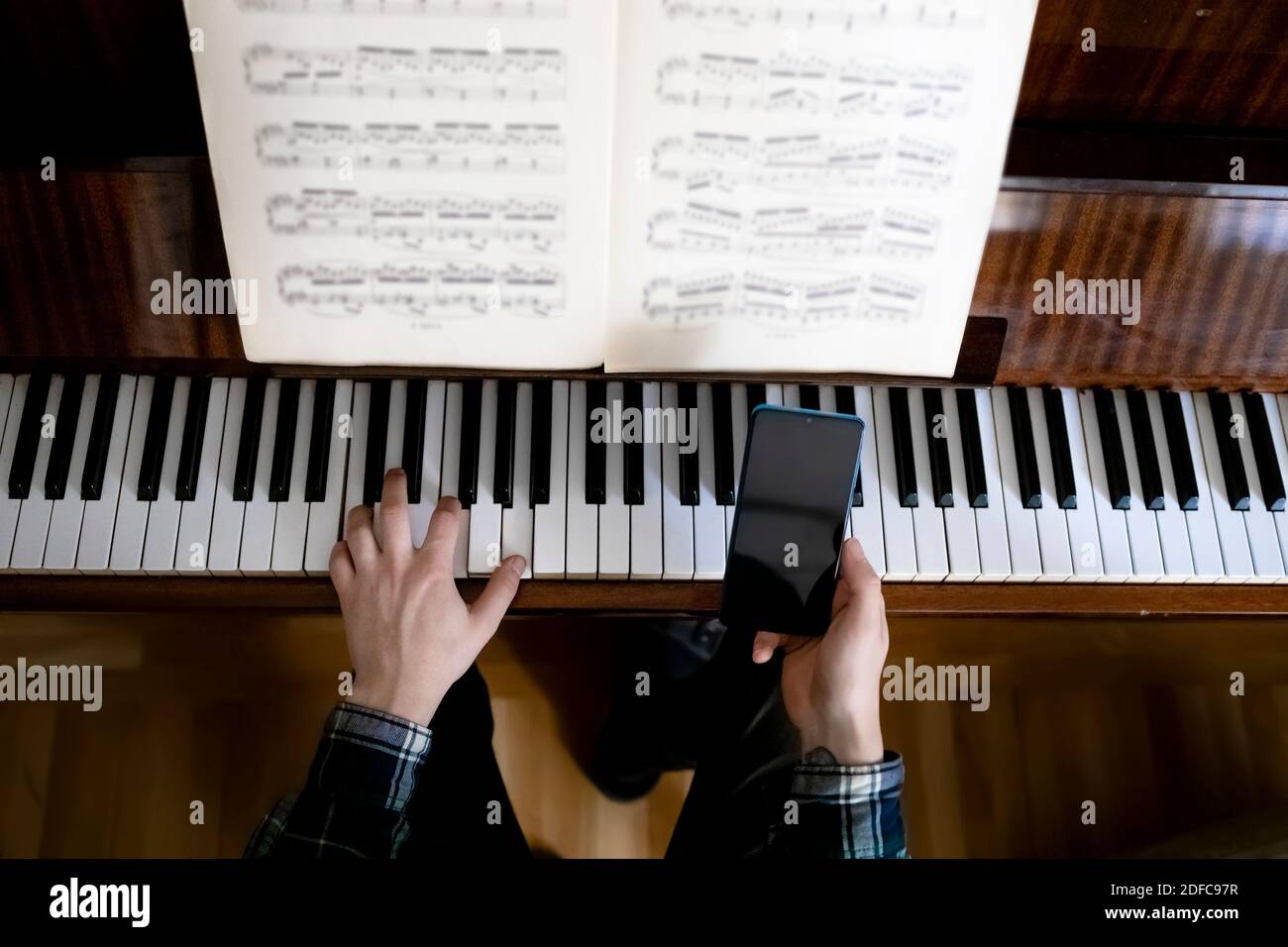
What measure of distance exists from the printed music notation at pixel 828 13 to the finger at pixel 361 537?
0.83 meters

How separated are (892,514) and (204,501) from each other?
1.10 m

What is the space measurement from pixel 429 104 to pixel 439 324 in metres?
0.31

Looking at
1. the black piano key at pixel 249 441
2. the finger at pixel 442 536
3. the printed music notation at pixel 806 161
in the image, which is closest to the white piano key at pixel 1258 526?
the printed music notation at pixel 806 161

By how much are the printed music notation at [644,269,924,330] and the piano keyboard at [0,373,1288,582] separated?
22 centimetres

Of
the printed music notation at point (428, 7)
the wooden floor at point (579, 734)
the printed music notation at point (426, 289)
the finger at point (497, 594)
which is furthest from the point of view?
the wooden floor at point (579, 734)

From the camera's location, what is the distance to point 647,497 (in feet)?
4.71

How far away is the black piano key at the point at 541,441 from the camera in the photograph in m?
1.42

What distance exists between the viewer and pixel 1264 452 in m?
1.51

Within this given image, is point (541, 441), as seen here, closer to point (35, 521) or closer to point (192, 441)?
point (192, 441)

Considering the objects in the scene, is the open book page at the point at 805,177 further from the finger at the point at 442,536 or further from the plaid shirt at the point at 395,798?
the plaid shirt at the point at 395,798

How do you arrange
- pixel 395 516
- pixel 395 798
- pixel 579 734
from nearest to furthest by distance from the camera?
pixel 395 798 < pixel 395 516 < pixel 579 734

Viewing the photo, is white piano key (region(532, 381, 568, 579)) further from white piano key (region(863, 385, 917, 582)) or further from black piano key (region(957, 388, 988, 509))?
black piano key (region(957, 388, 988, 509))

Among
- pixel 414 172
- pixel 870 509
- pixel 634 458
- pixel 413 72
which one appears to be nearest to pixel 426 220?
pixel 414 172

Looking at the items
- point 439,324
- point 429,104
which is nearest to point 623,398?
point 439,324
